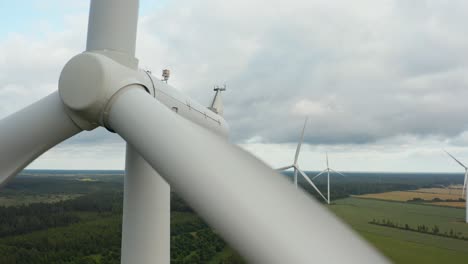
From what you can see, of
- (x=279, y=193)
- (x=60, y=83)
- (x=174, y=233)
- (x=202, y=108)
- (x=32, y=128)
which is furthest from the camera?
Result: (x=174, y=233)

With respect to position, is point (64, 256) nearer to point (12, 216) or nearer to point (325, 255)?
point (12, 216)

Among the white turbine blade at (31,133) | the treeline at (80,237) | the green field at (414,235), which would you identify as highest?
the white turbine blade at (31,133)

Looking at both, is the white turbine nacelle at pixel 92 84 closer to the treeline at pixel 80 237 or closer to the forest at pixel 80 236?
the forest at pixel 80 236

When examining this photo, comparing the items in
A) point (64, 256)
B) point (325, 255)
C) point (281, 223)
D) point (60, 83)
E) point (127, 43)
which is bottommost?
point (64, 256)

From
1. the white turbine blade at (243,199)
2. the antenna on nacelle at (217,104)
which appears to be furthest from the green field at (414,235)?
the white turbine blade at (243,199)

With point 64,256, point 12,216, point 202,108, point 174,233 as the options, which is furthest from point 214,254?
point 12,216

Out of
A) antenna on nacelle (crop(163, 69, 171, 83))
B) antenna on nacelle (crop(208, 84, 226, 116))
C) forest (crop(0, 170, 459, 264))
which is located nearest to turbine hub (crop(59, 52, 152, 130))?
antenna on nacelle (crop(163, 69, 171, 83))

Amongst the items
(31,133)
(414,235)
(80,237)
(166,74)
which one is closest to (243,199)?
(31,133)
